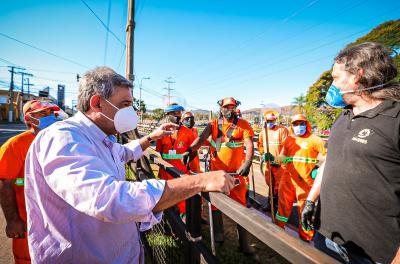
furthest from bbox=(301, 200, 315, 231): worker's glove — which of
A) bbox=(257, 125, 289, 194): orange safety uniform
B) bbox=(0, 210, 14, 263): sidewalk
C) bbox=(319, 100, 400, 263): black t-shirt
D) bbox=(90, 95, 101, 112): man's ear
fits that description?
bbox=(0, 210, 14, 263): sidewalk

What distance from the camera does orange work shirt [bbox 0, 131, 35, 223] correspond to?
6.32 ft

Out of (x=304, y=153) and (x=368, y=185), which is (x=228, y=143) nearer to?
(x=304, y=153)

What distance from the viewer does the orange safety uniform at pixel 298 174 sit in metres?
3.57

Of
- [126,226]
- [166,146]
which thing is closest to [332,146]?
[126,226]

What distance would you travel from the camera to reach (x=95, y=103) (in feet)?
4.43

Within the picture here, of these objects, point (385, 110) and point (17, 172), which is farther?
point (17, 172)

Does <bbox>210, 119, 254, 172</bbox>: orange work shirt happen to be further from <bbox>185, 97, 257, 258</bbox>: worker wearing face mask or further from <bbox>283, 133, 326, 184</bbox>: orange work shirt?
<bbox>283, 133, 326, 184</bbox>: orange work shirt

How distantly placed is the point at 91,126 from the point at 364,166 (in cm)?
176

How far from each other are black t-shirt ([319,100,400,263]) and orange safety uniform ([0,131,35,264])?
2.72 m

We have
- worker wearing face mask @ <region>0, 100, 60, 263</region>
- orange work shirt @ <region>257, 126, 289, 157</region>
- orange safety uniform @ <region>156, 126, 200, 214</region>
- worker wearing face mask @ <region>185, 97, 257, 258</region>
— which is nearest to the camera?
worker wearing face mask @ <region>0, 100, 60, 263</region>

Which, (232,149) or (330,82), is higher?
(330,82)

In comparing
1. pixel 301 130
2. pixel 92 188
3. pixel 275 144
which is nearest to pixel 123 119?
pixel 92 188

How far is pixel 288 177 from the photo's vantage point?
12.4 feet

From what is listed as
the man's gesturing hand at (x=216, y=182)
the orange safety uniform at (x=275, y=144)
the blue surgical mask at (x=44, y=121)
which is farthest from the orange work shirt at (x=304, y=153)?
the blue surgical mask at (x=44, y=121)
